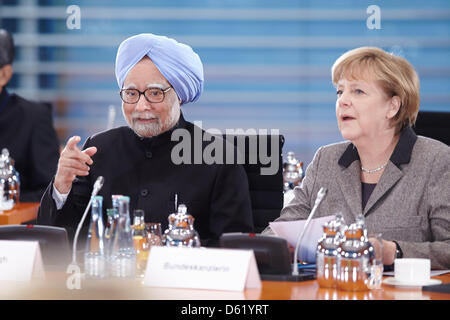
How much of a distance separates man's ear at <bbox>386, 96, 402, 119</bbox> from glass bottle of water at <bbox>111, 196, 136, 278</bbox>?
41.4 inches

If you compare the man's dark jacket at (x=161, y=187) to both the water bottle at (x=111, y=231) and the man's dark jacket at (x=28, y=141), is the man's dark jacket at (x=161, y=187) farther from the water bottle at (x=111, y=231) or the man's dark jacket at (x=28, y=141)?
the man's dark jacket at (x=28, y=141)

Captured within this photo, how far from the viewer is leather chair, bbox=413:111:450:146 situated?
3.41 m

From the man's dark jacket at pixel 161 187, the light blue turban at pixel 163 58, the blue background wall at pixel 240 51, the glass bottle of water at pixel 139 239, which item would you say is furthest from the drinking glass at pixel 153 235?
the blue background wall at pixel 240 51

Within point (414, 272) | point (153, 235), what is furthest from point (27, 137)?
point (414, 272)

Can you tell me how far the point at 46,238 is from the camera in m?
2.01

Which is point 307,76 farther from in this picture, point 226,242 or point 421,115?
point 226,242

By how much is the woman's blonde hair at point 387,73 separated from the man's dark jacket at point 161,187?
1.77 ft

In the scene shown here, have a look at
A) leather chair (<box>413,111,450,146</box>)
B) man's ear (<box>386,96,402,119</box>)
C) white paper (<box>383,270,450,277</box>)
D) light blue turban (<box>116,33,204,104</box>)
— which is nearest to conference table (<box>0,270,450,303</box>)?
white paper (<box>383,270,450,277</box>)

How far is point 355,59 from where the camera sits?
8.45 ft

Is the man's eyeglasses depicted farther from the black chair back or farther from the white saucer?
the white saucer

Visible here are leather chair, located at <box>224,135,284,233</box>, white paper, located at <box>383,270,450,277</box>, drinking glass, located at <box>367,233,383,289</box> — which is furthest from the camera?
leather chair, located at <box>224,135,284,233</box>

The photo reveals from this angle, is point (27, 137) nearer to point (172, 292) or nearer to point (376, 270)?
point (172, 292)

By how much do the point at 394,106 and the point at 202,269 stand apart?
111 centimetres

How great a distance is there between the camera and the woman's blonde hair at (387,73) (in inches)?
100
